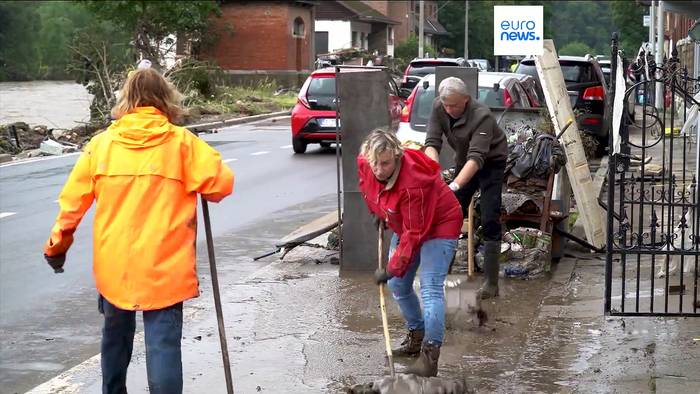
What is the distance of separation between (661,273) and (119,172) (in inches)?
217

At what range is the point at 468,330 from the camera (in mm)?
7555

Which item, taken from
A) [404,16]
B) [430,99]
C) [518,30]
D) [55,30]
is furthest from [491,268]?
[55,30]

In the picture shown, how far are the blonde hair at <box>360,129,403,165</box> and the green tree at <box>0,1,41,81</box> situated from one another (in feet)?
302

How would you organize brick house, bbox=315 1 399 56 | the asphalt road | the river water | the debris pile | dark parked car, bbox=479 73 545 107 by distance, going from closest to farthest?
the asphalt road → dark parked car, bbox=479 73 545 107 → the debris pile → the river water → brick house, bbox=315 1 399 56

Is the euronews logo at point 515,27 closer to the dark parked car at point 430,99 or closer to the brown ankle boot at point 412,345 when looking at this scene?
the dark parked car at point 430,99

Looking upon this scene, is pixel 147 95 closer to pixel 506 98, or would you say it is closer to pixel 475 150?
pixel 475 150

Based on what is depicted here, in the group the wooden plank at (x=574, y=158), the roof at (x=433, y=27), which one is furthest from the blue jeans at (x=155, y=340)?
the roof at (x=433, y=27)

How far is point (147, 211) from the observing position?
496 cm

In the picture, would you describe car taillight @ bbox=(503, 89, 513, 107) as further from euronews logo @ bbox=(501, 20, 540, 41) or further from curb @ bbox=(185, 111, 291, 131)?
curb @ bbox=(185, 111, 291, 131)

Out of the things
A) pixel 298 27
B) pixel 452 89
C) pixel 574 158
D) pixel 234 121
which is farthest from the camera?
pixel 298 27

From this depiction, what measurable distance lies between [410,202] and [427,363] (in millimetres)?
957

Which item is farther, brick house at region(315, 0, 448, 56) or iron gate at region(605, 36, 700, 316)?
brick house at region(315, 0, 448, 56)

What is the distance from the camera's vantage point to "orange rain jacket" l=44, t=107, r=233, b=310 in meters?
4.94

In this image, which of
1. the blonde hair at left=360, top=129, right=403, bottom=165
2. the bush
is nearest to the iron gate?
the blonde hair at left=360, top=129, right=403, bottom=165
